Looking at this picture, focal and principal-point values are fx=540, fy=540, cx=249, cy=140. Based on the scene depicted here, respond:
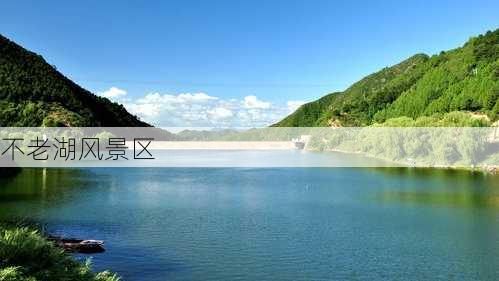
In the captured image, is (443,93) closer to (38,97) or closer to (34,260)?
(38,97)

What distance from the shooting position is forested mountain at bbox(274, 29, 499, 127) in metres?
99.6

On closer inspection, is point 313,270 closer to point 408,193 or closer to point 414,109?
point 408,193

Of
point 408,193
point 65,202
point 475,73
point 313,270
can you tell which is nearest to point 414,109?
point 475,73

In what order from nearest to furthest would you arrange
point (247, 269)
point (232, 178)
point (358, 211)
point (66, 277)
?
point (66, 277), point (247, 269), point (358, 211), point (232, 178)

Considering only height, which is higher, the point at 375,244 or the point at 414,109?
the point at 414,109

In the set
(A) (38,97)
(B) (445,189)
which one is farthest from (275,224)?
(A) (38,97)

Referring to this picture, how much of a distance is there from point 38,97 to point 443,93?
303ft

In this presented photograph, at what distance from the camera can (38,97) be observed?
124500mm

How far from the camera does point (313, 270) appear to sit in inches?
925

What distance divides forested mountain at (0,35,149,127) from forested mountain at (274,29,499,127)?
215 feet

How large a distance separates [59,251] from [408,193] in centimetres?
4010

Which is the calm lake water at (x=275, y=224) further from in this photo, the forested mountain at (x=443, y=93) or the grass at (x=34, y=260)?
the forested mountain at (x=443, y=93)

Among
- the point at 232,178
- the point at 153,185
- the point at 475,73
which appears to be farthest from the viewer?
the point at 475,73

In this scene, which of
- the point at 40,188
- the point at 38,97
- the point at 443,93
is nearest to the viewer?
the point at 40,188
